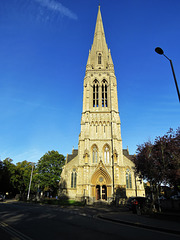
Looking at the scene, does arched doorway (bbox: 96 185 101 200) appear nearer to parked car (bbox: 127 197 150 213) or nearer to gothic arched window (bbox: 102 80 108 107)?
parked car (bbox: 127 197 150 213)

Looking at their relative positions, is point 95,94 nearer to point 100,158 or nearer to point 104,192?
point 100,158

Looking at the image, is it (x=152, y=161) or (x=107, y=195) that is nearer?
(x=152, y=161)

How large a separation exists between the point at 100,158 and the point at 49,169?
12.5 metres

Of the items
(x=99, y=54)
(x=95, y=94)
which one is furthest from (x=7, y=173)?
(x=99, y=54)

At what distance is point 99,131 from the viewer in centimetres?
3656

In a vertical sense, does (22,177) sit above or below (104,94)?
below

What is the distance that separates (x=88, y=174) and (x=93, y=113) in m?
13.8

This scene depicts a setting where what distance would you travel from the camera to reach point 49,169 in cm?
3747

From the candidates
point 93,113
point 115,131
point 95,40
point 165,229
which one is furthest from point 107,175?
point 95,40

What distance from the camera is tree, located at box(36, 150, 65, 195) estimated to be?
117 ft

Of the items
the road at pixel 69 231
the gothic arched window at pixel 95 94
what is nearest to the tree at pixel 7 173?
the gothic arched window at pixel 95 94

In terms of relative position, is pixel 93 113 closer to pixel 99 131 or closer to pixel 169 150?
pixel 99 131

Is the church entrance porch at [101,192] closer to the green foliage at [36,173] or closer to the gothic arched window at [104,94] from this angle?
the green foliage at [36,173]

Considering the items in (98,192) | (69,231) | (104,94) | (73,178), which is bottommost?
(69,231)
